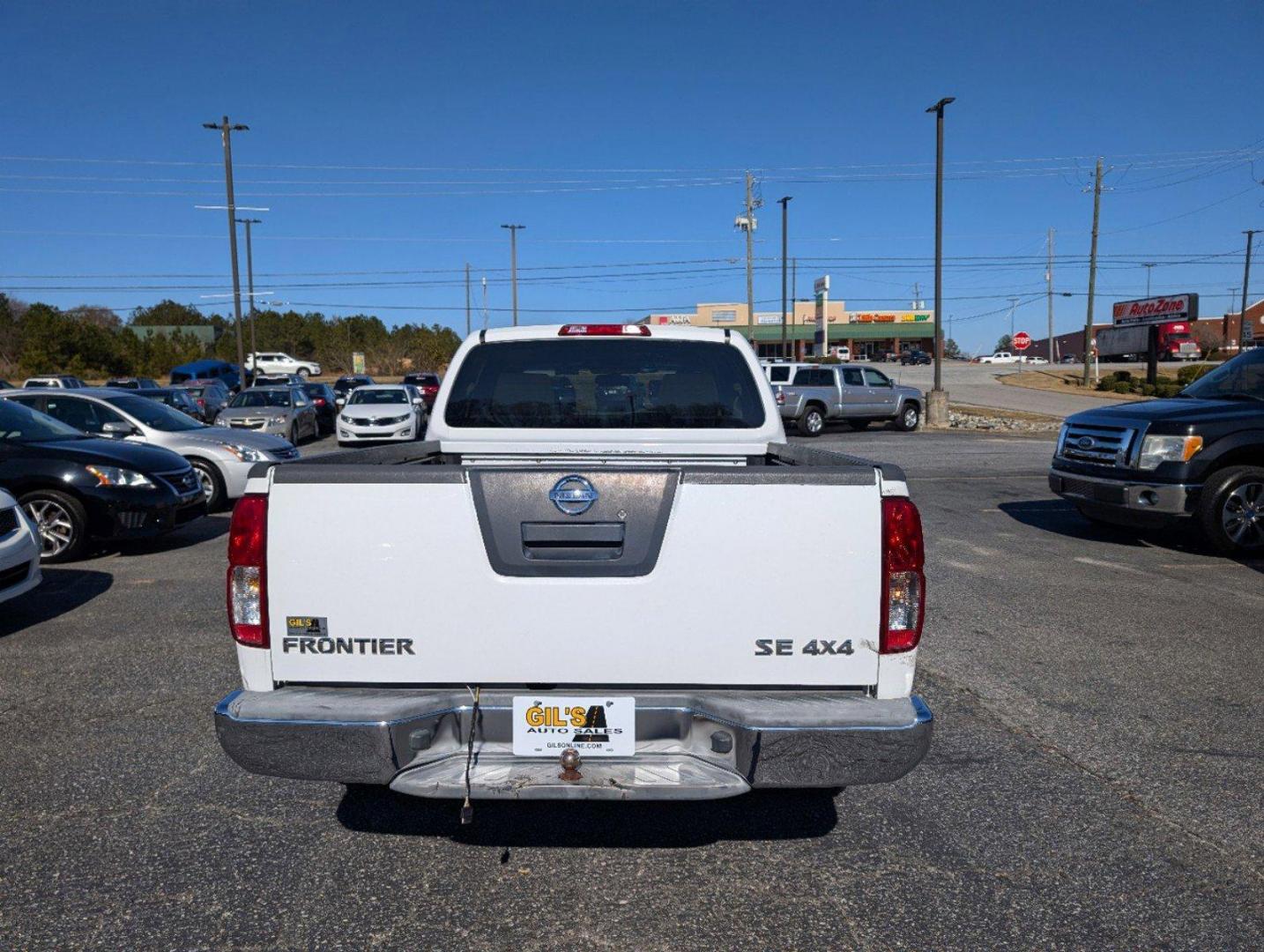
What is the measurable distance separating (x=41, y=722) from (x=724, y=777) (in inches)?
149

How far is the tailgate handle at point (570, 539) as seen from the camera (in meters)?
3.16

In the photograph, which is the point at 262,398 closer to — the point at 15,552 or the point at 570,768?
the point at 15,552

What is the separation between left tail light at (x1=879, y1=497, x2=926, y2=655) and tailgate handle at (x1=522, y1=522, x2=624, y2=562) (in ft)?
2.76

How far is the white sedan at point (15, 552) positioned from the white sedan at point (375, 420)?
1543 cm

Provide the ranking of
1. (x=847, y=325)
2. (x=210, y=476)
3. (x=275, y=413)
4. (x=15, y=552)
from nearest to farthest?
(x=15, y=552) < (x=210, y=476) < (x=275, y=413) < (x=847, y=325)

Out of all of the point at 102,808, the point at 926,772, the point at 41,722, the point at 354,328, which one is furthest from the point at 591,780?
the point at 354,328

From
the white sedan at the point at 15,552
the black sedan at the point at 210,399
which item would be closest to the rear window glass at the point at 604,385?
the white sedan at the point at 15,552

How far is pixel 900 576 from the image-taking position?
322 cm

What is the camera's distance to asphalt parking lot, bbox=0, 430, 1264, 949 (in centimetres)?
319

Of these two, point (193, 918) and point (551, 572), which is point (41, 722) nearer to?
point (193, 918)

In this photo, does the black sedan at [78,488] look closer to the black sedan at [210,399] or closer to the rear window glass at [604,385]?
the rear window glass at [604,385]

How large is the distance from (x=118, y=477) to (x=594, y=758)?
7977 millimetres

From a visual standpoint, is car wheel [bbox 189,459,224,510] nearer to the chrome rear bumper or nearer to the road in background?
the chrome rear bumper

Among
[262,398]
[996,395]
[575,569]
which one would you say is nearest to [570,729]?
[575,569]
